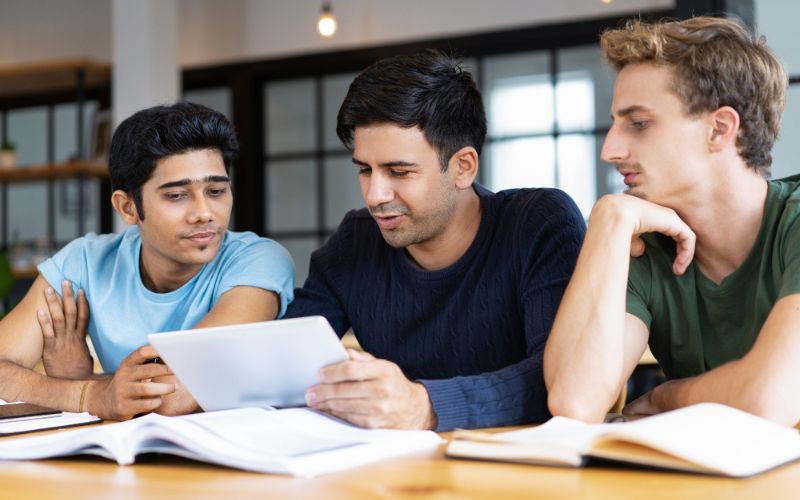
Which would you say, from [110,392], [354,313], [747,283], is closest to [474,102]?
[354,313]

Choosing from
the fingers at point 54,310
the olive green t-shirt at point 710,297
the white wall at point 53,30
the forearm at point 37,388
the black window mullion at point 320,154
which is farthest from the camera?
the white wall at point 53,30

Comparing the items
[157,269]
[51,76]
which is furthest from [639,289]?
[51,76]

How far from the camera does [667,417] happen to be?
3.13 feet

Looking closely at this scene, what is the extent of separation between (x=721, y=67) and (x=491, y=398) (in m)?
0.62

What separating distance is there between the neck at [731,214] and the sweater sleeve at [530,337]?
221mm

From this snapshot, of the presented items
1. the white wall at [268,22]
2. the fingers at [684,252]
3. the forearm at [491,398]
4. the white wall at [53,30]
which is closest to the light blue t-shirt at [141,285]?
the forearm at [491,398]

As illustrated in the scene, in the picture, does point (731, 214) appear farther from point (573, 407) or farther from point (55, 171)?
point (55, 171)

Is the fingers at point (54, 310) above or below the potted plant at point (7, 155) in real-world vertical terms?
below

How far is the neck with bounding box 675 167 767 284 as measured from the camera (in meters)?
1.53

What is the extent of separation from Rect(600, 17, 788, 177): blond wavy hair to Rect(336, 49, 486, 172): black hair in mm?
323

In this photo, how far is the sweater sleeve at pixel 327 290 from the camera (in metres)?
1.89

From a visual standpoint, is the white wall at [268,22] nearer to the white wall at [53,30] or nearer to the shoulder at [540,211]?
the white wall at [53,30]

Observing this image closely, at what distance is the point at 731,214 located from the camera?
5.01 feet

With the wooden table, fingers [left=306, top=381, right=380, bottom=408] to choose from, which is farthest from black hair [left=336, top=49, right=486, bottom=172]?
the wooden table
